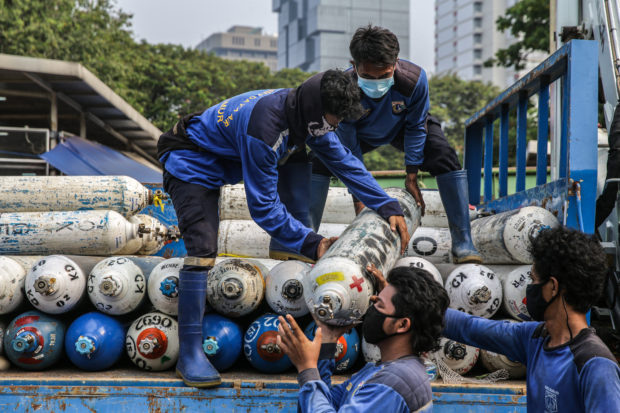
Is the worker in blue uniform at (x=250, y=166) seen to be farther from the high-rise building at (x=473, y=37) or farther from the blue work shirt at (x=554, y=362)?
the high-rise building at (x=473, y=37)

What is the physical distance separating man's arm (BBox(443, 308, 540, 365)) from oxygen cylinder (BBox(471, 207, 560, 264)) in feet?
2.79

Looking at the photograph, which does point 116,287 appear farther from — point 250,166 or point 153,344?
point 250,166

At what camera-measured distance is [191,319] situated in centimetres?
304

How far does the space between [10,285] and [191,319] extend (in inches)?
40.8

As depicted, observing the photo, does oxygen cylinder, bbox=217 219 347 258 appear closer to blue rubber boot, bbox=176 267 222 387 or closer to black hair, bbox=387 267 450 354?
blue rubber boot, bbox=176 267 222 387

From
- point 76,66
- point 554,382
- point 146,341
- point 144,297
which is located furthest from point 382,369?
point 76,66

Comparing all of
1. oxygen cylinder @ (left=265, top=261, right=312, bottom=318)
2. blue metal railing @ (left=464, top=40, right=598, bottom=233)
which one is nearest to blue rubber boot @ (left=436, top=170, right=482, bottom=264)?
blue metal railing @ (left=464, top=40, right=598, bottom=233)

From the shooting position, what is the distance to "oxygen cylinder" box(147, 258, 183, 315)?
3287 mm

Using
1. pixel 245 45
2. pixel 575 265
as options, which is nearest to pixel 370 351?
pixel 575 265

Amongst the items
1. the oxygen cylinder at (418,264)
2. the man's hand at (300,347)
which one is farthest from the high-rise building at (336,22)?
the man's hand at (300,347)

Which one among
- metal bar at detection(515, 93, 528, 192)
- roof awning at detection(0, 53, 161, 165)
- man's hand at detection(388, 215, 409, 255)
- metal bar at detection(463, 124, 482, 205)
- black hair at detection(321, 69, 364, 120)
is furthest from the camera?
roof awning at detection(0, 53, 161, 165)

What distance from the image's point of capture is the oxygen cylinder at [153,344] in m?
3.17

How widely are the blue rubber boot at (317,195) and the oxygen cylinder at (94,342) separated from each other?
1379 mm

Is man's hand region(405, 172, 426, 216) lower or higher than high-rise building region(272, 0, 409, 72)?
lower
